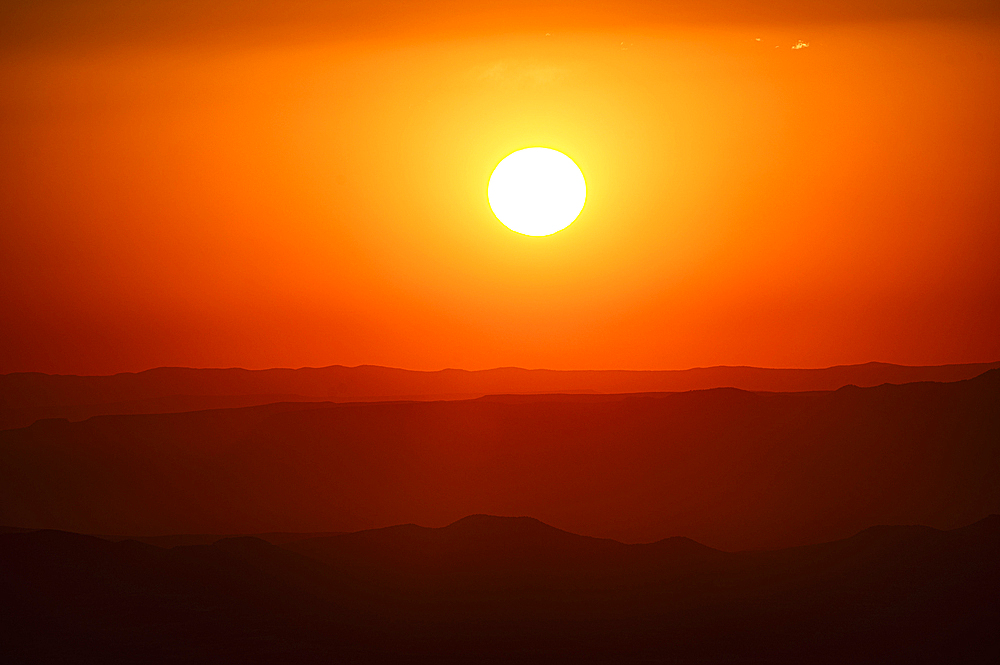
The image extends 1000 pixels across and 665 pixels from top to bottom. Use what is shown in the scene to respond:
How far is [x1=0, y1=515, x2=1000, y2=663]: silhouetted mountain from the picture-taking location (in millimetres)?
2068

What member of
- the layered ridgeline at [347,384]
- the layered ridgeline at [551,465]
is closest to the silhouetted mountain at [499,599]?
the layered ridgeline at [551,465]

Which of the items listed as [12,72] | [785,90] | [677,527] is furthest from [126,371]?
[785,90]

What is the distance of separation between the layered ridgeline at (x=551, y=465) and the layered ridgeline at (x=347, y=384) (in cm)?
4

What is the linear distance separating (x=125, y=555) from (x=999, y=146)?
11.2 feet

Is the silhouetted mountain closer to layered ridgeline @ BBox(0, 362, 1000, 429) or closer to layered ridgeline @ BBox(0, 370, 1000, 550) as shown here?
layered ridgeline @ BBox(0, 370, 1000, 550)

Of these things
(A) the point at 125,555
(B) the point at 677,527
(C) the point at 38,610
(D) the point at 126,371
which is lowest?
(C) the point at 38,610

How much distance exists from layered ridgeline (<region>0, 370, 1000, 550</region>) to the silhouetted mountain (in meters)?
0.08

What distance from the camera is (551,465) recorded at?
2.45 m

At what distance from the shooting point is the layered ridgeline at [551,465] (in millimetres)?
2361

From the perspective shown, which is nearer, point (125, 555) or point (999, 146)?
point (999, 146)

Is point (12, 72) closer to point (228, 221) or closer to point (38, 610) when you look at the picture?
point (228, 221)

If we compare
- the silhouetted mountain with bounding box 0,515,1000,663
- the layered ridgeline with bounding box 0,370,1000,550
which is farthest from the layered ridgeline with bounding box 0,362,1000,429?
the silhouetted mountain with bounding box 0,515,1000,663

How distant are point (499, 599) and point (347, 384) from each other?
1031 millimetres

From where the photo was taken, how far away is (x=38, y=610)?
2172 mm
